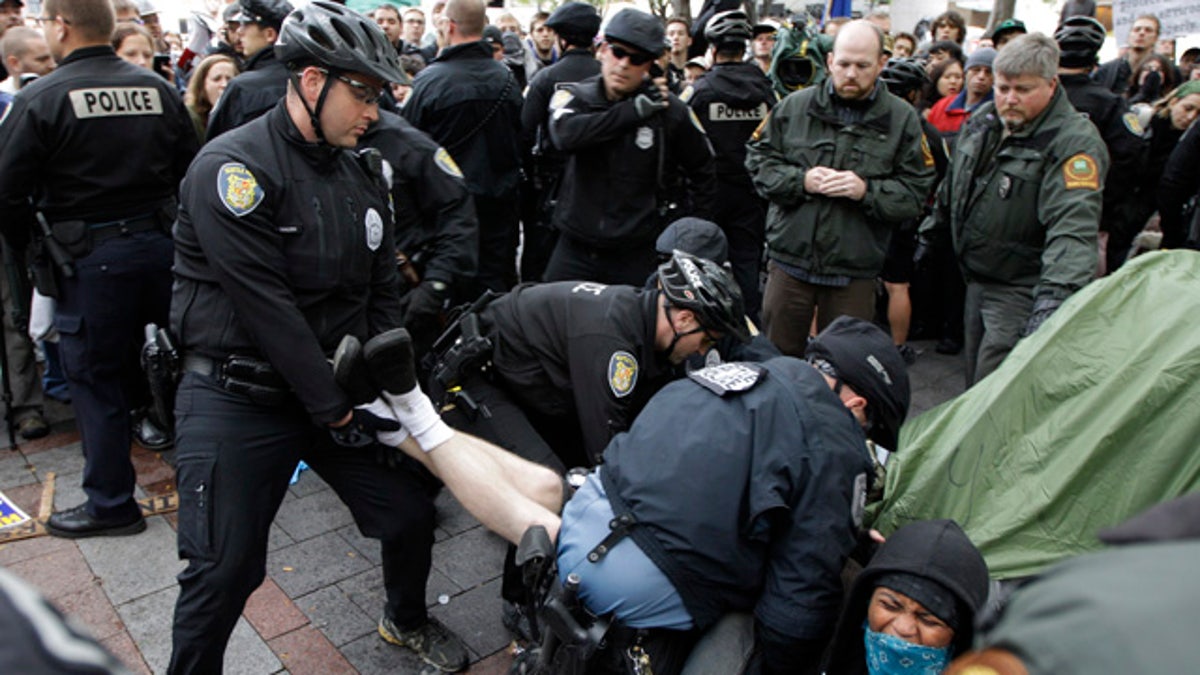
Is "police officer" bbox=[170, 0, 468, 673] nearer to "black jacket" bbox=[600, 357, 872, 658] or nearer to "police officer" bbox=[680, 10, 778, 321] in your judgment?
"black jacket" bbox=[600, 357, 872, 658]

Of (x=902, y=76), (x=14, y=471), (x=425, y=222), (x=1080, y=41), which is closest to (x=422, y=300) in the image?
(x=425, y=222)

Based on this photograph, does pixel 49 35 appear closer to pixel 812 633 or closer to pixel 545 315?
pixel 545 315

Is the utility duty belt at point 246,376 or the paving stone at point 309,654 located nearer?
the utility duty belt at point 246,376

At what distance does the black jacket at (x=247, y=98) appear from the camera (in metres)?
3.96

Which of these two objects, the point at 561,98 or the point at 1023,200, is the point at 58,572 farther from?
the point at 1023,200

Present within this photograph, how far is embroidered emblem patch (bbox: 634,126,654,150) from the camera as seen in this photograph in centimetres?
444

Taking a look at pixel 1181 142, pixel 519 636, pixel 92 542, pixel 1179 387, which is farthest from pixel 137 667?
pixel 1181 142

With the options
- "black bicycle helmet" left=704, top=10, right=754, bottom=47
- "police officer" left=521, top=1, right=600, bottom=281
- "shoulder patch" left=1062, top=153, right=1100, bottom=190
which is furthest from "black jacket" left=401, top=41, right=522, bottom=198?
"shoulder patch" left=1062, top=153, right=1100, bottom=190

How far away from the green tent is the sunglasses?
2.21m

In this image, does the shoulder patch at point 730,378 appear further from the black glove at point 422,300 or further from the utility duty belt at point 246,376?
the black glove at point 422,300

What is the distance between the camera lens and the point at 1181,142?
547 centimetres

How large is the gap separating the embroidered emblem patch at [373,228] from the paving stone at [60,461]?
8.64ft

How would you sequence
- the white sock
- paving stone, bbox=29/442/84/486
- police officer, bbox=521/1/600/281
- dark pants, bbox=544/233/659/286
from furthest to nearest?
police officer, bbox=521/1/600/281 → dark pants, bbox=544/233/659/286 → paving stone, bbox=29/442/84/486 → the white sock

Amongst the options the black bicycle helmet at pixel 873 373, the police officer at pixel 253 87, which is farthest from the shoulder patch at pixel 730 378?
the police officer at pixel 253 87
